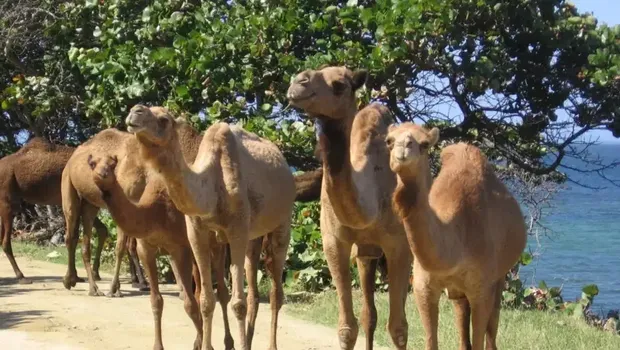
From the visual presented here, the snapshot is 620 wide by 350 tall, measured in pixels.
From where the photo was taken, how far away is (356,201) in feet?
23.6

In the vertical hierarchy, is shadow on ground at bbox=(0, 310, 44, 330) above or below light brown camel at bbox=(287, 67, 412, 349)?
below

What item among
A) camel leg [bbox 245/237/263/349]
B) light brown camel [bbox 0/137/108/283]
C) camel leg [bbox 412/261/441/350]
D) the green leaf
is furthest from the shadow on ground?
the green leaf

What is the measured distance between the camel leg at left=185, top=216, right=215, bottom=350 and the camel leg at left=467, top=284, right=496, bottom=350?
2440mm

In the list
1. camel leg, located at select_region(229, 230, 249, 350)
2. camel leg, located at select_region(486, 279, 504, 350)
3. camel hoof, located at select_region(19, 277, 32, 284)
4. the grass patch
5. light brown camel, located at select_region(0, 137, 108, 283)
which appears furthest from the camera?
the grass patch

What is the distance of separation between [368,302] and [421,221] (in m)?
2.20

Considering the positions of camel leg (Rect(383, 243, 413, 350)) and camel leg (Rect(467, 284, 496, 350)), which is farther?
camel leg (Rect(383, 243, 413, 350))

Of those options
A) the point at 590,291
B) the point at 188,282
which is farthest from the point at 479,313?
the point at 590,291

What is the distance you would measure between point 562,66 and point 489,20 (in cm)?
108

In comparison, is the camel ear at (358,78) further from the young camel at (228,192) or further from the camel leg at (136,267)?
the camel leg at (136,267)

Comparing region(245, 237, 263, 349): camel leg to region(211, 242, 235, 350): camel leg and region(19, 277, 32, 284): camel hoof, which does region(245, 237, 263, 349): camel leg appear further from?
region(19, 277, 32, 284): camel hoof

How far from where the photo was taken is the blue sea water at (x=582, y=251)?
73.5 feet

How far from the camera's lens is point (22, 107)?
19.2 m

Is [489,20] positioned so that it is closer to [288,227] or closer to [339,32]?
[339,32]

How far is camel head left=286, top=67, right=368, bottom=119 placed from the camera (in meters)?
6.69
